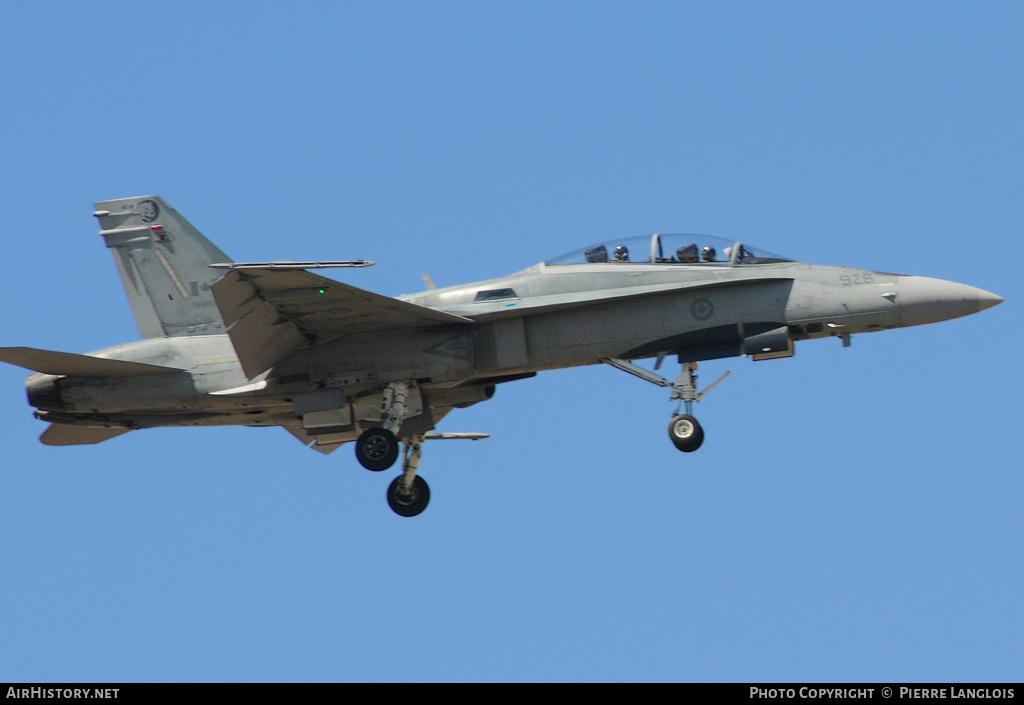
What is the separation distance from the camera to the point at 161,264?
2483cm

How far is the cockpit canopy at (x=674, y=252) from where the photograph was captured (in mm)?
22359

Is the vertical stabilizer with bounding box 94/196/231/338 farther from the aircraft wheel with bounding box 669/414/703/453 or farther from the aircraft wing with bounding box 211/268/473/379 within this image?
the aircraft wheel with bounding box 669/414/703/453

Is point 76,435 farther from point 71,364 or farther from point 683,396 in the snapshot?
point 683,396

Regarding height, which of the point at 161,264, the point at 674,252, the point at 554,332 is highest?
the point at 161,264

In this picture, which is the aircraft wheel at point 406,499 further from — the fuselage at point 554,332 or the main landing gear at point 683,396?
the main landing gear at point 683,396

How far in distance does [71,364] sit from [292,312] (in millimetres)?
3664

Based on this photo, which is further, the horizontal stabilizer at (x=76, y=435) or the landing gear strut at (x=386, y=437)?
the horizontal stabilizer at (x=76, y=435)

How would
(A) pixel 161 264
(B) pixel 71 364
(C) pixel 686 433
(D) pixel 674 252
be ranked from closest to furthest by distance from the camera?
(C) pixel 686 433 → (D) pixel 674 252 → (B) pixel 71 364 → (A) pixel 161 264

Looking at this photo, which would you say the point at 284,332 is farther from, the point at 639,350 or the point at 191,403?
the point at 639,350

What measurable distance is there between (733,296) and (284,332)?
6643 mm

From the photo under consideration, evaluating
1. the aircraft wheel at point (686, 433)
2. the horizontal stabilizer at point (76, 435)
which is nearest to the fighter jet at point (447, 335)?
the aircraft wheel at point (686, 433)

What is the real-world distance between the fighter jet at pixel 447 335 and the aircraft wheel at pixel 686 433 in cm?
2

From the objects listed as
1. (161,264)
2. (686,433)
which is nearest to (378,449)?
(686,433)

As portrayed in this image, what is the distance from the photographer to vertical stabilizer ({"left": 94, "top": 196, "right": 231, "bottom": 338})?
958 inches
